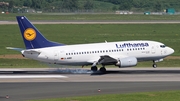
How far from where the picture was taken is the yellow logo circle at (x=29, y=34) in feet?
185

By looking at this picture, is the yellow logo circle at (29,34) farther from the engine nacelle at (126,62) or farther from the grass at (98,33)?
the grass at (98,33)

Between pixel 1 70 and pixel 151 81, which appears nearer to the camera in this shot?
pixel 151 81

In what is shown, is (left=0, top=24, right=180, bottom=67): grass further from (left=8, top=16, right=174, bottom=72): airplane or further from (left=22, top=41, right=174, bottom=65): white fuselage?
(left=8, top=16, right=174, bottom=72): airplane

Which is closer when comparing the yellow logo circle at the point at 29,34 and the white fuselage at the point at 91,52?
the yellow logo circle at the point at 29,34

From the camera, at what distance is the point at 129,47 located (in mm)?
58844

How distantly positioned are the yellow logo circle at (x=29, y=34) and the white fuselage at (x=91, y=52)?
150cm
